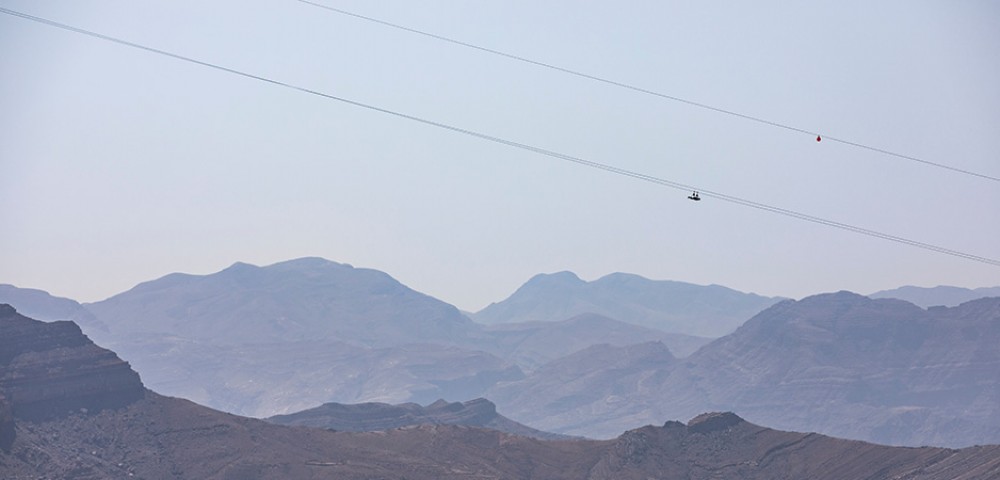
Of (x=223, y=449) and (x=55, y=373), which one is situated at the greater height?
(x=55, y=373)

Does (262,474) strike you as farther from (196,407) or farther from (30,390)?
(30,390)

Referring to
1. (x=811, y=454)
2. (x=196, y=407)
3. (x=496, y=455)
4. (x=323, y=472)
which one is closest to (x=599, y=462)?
(x=496, y=455)

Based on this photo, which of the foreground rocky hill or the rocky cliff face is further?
the rocky cliff face

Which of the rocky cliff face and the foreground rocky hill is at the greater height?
the rocky cliff face

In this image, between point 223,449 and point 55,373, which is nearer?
point 223,449
